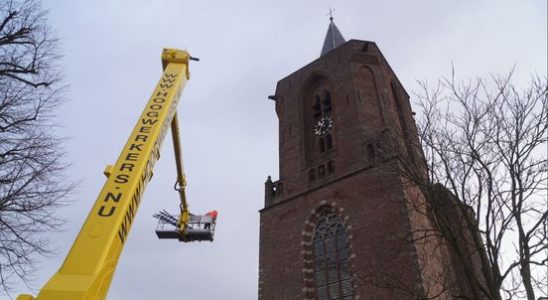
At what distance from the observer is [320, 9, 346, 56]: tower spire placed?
31777 millimetres

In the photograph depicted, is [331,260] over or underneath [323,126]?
underneath

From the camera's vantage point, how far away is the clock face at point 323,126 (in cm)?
2398

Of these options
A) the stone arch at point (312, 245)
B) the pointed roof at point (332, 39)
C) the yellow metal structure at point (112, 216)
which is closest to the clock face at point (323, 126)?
the stone arch at point (312, 245)

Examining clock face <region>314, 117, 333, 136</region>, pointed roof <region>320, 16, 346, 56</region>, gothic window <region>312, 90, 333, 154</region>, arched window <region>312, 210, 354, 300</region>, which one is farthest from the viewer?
pointed roof <region>320, 16, 346, 56</region>

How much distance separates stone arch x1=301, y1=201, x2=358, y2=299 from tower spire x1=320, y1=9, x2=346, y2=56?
1552 cm

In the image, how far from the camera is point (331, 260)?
1806cm

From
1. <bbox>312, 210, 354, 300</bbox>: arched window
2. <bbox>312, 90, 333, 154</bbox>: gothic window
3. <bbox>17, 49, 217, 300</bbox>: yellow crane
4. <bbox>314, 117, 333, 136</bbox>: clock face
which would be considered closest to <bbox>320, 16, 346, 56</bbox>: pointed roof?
<bbox>312, 90, 333, 154</bbox>: gothic window

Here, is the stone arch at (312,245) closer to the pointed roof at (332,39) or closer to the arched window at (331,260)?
the arched window at (331,260)

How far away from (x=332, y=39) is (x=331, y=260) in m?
20.1

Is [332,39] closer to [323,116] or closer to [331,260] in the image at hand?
[323,116]

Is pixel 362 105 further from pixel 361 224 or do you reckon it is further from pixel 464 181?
pixel 464 181

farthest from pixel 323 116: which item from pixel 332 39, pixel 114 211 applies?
pixel 114 211

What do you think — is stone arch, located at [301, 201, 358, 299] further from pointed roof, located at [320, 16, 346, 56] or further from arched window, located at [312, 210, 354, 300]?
pointed roof, located at [320, 16, 346, 56]

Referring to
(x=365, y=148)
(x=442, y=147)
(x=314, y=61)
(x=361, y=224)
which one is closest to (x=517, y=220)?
(x=442, y=147)
